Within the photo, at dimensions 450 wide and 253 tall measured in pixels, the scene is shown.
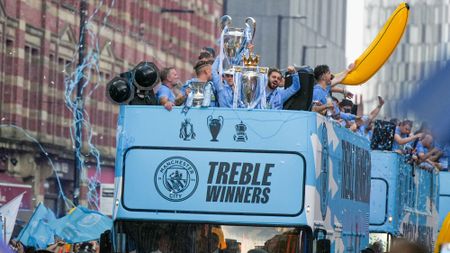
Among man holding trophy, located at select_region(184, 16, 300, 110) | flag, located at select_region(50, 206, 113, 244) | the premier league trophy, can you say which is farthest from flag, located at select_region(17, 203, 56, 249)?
the premier league trophy

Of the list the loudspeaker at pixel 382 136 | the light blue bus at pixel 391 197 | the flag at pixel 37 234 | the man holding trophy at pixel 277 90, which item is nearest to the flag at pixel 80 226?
the flag at pixel 37 234

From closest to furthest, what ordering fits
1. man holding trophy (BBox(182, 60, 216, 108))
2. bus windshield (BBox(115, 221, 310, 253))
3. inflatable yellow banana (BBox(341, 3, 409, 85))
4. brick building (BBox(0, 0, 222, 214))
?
bus windshield (BBox(115, 221, 310, 253)) → man holding trophy (BBox(182, 60, 216, 108)) → inflatable yellow banana (BBox(341, 3, 409, 85)) → brick building (BBox(0, 0, 222, 214))

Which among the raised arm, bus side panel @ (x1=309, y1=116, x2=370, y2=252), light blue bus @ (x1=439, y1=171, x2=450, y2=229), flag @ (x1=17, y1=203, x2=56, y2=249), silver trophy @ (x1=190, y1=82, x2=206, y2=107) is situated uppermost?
the raised arm

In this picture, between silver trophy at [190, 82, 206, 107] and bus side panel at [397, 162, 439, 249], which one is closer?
silver trophy at [190, 82, 206, 107]

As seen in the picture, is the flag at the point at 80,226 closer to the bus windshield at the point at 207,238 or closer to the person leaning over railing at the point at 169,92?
Result: the person leaning over railing at the point at 169,92

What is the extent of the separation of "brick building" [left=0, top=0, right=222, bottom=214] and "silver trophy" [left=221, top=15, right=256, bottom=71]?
31.5m

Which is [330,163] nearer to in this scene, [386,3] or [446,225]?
[446,225]

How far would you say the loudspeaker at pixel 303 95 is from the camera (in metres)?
15.9

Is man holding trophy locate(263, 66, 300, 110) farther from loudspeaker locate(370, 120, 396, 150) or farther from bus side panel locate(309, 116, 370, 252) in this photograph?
loudspeaker locate(370, 120, 396, 150)

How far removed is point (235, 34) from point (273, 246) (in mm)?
2390

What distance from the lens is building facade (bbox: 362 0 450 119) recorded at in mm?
12195

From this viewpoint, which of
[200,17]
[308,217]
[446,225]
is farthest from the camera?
[200,17]

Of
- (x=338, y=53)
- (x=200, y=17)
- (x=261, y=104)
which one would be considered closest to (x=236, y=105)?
(x=261, y=104)

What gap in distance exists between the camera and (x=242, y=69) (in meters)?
16.0
